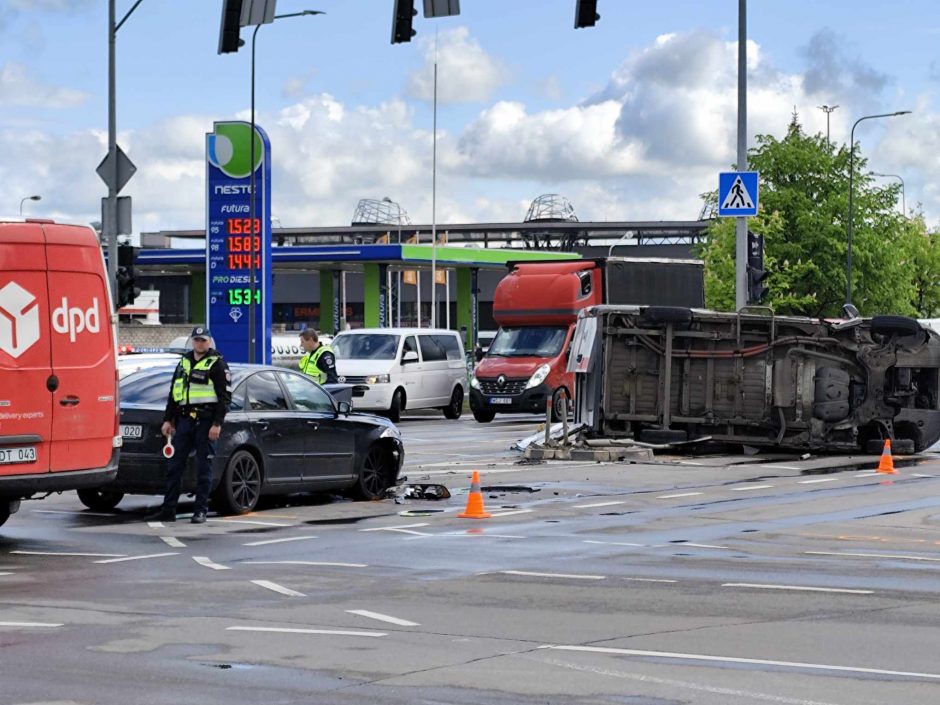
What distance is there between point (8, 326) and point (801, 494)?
962cm

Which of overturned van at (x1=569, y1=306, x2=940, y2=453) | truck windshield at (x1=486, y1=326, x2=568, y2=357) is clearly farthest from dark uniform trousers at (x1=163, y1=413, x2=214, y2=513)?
truck windshield at (x1=486, y1=326, x2=568, y2=357)

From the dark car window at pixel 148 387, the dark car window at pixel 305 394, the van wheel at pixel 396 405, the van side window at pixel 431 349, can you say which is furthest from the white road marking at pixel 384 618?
the van side window at pixel 431 349

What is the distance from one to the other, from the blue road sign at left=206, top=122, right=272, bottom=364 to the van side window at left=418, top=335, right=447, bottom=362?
434 cm

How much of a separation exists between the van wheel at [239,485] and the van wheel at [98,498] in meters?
1.35

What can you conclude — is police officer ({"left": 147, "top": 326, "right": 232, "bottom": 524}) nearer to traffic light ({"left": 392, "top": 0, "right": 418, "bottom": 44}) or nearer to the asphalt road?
the asphalt road

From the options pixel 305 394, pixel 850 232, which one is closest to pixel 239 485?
pixel 305 394

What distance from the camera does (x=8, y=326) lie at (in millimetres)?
12945

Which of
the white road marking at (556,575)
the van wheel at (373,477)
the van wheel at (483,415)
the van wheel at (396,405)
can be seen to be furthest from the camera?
the van wheel at (396,405)

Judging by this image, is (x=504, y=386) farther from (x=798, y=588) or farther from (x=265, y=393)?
(x=798, y=588)

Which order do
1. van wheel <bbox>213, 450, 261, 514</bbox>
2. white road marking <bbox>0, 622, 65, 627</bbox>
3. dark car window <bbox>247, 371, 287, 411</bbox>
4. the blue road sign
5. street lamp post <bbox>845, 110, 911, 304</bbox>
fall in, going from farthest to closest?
street lamp post <bbox>845, 110, 911, 304</bbox>, the blue road sign, dark car window <bbox>247, 371, 287, 411</bbox>, van wheel <bbox>213, 450, 261, 514</bbox>, white road marking <bbox>0, 622, 65, 627</bbox>

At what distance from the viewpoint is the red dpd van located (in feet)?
42.6

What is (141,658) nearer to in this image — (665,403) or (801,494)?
(801,494)

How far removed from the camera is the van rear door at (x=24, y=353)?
12.9 metres

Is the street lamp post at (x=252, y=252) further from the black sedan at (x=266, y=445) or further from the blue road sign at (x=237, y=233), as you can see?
the black sedan at (x=266, y=445)
